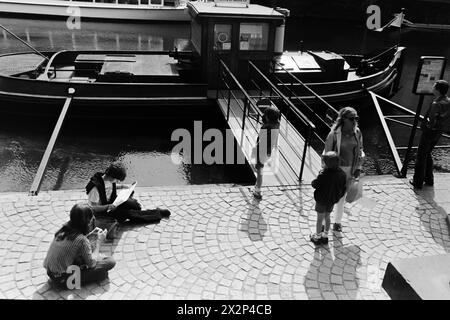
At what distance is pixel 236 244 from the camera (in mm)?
5902

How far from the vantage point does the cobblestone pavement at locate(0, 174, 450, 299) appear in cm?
505

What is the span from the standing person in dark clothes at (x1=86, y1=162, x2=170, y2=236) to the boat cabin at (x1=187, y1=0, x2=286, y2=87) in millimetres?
6244

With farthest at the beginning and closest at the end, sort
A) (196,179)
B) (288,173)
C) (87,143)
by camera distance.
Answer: (87,143) → (196,179) → (288,173)

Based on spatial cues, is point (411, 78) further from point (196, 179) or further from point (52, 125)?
point (52, 125)

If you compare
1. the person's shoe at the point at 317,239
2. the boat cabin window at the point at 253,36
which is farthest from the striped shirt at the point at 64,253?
the boat cabin window at the point at 253,36

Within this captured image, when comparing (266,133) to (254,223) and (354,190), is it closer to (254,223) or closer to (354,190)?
(254,223)

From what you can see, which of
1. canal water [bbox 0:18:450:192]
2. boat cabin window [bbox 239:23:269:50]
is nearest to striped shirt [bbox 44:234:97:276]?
canal water [bbox 0:18:450:192]

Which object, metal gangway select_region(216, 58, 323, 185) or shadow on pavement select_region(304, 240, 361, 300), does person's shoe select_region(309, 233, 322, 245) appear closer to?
shadow on pavement select_region(304, 240, 361, 300)

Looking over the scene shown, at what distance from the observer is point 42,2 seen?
30344 millimetres

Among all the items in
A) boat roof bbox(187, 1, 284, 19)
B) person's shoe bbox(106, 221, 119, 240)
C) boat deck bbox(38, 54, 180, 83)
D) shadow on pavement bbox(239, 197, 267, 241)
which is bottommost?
shadow on pavement bbox(239, 197, 267, 241)

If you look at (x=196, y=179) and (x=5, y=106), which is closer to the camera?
(x=196, y=179)

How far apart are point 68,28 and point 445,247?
29357mm

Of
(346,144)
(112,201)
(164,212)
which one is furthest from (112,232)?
(346,144)
